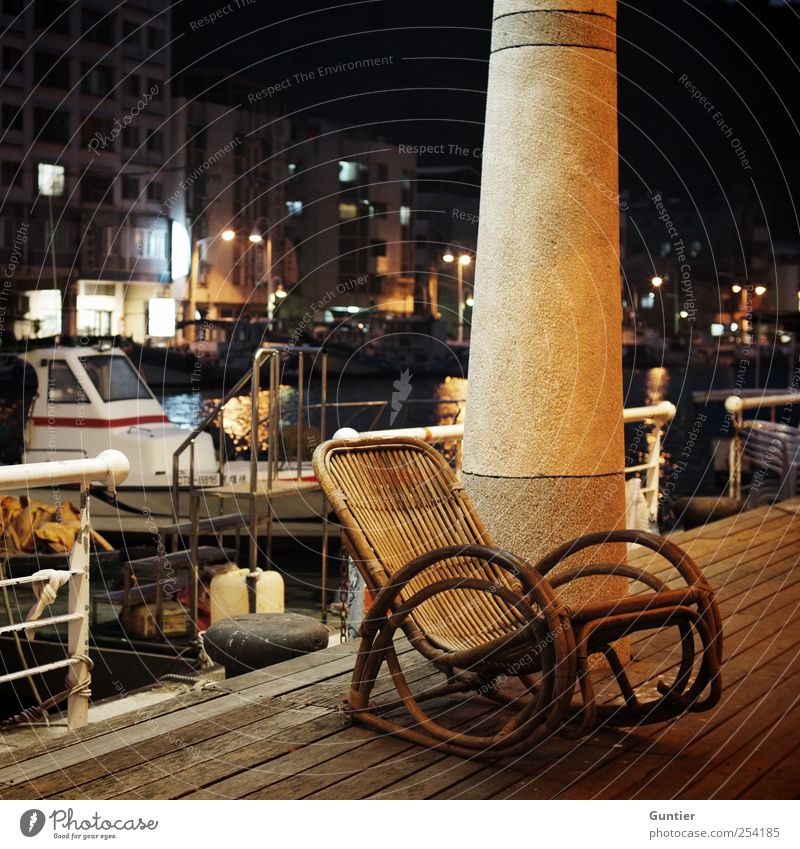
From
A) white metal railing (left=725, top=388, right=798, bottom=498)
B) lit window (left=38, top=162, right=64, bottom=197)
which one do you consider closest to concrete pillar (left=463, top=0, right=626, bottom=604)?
white metal railing (left=725, top=388, right=798, bottom=498)

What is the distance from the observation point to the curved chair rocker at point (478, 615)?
118 inches

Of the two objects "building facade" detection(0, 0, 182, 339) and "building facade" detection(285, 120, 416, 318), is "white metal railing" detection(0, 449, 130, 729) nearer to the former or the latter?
"building facade" detection(285, 120, 416, 318)

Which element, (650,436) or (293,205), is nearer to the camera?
(650,436)

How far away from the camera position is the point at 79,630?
3516 mm

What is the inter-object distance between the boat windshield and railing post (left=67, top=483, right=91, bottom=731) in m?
10.2

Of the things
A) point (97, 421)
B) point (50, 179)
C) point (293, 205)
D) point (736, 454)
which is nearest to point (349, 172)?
point (97, 421)

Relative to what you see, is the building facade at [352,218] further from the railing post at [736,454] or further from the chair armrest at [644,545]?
the chair armrest at [644,545]

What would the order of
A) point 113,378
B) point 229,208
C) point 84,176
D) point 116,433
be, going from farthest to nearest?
point 229,208 → point 84,176 → point 113,378 → point 116,433

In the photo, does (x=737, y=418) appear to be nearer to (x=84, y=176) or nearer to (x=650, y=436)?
(x=650, y=436)

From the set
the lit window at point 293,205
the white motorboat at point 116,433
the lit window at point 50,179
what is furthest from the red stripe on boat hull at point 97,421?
the lit window at point 50,179

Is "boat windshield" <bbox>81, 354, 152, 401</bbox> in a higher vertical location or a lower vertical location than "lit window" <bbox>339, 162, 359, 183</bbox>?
lower

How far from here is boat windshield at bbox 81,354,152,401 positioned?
13.7 metres

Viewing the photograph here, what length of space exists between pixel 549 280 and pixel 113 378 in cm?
1063

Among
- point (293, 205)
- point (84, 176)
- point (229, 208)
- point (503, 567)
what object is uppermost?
point (84, 176)
